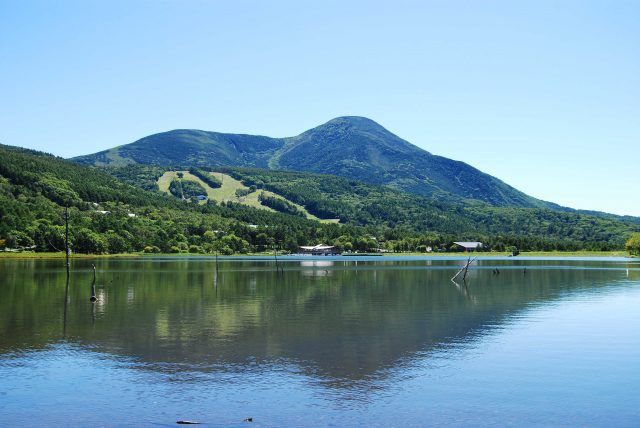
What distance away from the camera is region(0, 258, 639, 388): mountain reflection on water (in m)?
41.9

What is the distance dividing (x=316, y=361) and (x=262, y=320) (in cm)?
2082

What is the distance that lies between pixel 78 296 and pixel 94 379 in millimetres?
48598

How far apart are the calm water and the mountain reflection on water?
0.67 feet

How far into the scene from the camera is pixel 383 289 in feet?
327

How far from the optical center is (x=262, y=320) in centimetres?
6078

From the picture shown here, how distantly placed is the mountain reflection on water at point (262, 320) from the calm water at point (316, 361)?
204mm

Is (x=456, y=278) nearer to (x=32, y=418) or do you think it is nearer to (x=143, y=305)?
(x=143, y=305)

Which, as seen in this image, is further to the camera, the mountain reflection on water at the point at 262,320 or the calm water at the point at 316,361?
the mountain reflection on water at the point at 262,320

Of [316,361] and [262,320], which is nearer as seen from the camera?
[316,361]

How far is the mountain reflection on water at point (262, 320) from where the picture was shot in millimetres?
41875

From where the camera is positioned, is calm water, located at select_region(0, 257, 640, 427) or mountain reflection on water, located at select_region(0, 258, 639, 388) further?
mountain reflection on water, located at select_region(0, 258, 639, 388)

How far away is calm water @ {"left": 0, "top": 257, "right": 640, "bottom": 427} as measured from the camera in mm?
29516

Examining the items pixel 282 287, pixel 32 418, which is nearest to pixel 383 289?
pixel 282 287

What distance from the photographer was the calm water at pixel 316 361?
29.5 metres
